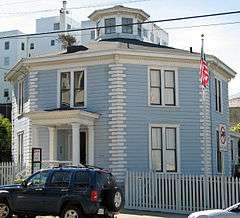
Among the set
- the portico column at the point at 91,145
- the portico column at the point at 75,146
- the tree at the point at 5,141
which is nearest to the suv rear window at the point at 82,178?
the portico column at the point at 75,146

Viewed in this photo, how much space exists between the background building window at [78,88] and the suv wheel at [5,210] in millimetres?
9579

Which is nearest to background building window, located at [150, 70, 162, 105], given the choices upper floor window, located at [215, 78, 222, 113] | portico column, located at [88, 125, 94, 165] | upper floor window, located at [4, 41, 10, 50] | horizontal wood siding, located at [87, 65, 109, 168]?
horizontal wood siding, located at [87, 65, 109, 168]

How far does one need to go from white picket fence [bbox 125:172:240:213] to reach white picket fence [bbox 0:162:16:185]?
6605 mm

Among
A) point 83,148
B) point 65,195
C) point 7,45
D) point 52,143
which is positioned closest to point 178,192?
point 65,195

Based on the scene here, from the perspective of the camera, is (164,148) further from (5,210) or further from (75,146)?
(5,210)

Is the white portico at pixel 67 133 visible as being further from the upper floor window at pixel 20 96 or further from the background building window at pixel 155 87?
the upper floor window at pixel 20 96

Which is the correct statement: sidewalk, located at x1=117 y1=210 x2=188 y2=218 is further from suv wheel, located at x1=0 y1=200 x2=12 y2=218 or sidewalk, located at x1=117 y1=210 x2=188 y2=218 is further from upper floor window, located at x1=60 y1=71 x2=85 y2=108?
upper floor window, located at x1=60 y1=71 x2=85 y2=108

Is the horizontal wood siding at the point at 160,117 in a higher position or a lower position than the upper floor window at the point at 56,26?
lower

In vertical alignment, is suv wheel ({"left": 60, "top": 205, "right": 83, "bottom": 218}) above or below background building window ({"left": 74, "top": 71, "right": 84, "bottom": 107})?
below

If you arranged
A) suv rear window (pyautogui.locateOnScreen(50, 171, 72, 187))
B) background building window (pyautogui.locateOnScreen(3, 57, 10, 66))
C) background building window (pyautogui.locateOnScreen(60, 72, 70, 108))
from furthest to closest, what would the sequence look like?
background building window (pyautogui.locateOnScreen(3, 57, 10, 66))
background building window (pyautogui.locateOnScreen(60, 72, 70, 108))
suv rear window (pyautogui.locateOnScreen(50, 171, 72, 187))

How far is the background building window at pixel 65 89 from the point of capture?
25359 millimetres

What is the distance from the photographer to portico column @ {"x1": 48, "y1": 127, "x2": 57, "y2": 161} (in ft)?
81.0

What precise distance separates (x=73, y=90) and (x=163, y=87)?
4429 mm

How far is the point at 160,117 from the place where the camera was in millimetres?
24531
